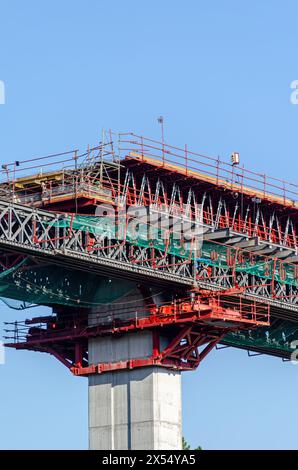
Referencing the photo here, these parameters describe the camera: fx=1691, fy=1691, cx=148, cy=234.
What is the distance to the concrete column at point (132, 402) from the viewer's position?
96938mm

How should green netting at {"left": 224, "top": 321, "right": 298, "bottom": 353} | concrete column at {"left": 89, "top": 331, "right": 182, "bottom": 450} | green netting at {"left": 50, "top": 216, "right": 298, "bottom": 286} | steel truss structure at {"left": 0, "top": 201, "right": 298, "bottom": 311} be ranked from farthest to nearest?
green netting at {"left": 224, "top": 321, "right": 298, "bottom": 353}, concrete column at {"left": 89, "top": 331, "right": 182, "bottom": 450}, green netting at {"left": 50, "top": 216, "right": 298, "bottom": 286}, steel truss structure at {"left": 0, "top": 201, "right": 298, "bottom": 311}

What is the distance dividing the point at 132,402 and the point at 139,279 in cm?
771

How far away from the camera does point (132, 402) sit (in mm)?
97938

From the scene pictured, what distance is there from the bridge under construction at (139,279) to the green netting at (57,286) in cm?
8

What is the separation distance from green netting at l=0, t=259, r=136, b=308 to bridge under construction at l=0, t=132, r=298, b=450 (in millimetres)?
80

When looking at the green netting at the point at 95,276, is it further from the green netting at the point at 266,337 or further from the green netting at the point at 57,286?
the green netting at the point at 266,337

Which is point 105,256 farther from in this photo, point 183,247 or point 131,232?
point 183,247

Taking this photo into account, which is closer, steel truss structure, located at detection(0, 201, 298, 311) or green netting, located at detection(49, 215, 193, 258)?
Answer: steel truss structure, located at detection(0, 201, 298, 311)

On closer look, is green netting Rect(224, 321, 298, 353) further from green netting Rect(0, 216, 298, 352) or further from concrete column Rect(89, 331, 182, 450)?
concrete column Rect(89, 331, 182, 450)

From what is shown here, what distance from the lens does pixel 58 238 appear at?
88.7 meters

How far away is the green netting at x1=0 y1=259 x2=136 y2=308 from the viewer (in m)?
93.4

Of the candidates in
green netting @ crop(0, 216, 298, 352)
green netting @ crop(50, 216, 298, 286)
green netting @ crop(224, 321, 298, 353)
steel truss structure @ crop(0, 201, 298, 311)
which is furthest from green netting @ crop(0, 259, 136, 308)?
green netting @ crop(224, 321, 298, 353)

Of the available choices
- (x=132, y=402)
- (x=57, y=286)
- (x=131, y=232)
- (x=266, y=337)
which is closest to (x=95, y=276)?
(x=57, y=286)

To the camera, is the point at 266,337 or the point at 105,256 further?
the point at 266,337
